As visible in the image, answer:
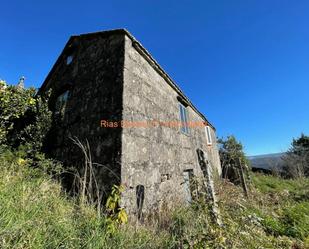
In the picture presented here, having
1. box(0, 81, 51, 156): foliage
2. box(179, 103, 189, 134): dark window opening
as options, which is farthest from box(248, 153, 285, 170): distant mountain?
box(0, 81, 51, 156): foliage

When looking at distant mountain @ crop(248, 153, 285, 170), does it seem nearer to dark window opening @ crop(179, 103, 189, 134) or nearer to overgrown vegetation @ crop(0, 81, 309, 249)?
dark window opening @ crop(179, 103, 189, 134)

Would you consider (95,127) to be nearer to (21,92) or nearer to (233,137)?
(21,92)

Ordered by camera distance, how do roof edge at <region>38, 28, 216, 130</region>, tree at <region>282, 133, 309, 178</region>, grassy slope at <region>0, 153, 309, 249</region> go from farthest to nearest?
tree at <region>282, 133, 309, 178</region>
roof edge at <region>38, 28, 216, 130</region>
grassy slope at <region>0, 153, 309, 249</region>

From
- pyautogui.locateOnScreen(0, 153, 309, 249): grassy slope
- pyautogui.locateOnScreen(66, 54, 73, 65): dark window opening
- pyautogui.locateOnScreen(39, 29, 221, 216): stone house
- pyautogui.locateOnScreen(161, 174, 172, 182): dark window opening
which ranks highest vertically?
pyautogui.locateOnScreen(66, 54, 73, 65): dark window opening

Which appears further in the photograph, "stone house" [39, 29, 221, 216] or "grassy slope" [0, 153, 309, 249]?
"stone house" [39, 29, 221, 216]

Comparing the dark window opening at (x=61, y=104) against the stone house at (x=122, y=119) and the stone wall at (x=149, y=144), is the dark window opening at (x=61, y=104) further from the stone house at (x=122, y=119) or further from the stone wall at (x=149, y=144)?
the stone wall at (x=149, y=144)

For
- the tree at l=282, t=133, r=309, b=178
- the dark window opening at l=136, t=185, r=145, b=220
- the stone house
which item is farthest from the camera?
the tree at l=282, t=133, r=309, b=178

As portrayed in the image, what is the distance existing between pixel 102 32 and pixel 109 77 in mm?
1689

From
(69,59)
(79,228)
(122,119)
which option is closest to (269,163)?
A: (69,59)

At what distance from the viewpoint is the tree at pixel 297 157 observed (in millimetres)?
22495

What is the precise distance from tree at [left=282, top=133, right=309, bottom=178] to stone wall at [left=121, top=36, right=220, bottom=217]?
18903mm

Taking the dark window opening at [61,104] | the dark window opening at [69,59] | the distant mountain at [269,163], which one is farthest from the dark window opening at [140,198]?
the distant mountain at [269,163]

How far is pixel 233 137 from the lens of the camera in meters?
19.3

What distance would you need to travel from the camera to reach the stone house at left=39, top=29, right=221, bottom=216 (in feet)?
16.6
